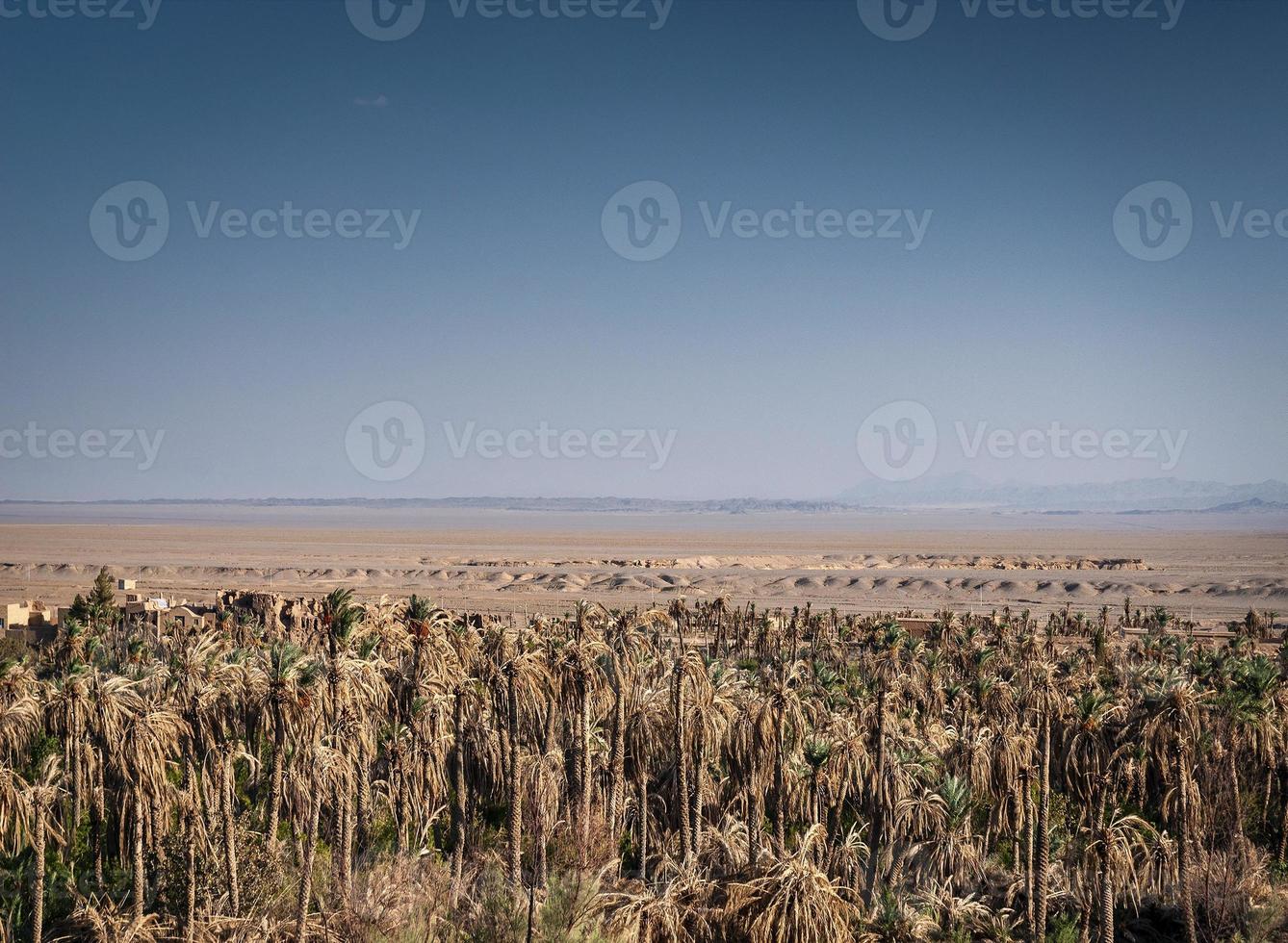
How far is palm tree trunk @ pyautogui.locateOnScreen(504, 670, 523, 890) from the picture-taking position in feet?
76.4

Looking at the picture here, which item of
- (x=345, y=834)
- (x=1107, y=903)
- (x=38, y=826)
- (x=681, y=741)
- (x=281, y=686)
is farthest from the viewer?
(x=681, y=741)

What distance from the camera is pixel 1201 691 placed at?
26875mm

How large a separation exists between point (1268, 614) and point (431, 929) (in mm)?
70400

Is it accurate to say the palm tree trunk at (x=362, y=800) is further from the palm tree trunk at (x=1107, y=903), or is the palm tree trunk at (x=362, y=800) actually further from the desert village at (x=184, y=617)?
the desert village at (x=184, y=617)

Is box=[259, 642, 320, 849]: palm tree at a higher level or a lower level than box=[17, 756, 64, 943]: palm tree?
higher

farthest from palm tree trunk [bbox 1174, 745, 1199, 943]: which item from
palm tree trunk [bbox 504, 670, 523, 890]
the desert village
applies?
the desert village

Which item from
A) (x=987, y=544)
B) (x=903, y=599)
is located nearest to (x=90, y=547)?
(x=903, y=599)

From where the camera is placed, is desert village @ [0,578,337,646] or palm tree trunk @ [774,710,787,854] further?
desert village @ [0,578,337,646]

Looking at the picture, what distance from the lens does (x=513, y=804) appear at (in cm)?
2434

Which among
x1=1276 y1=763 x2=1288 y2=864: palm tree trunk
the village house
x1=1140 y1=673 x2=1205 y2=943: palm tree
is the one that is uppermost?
the village house

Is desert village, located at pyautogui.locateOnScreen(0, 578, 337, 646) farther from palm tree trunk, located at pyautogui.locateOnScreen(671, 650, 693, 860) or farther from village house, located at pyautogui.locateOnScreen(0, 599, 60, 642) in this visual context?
palm tree trunk, located at pyautogui.locateOnScreen(671, 650, 693, 860)

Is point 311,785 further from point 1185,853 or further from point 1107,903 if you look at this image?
point 1185,853

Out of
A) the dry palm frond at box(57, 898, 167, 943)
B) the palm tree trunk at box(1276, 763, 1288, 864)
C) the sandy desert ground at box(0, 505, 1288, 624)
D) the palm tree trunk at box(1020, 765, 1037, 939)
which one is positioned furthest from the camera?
the sandy desert ground at box(0, 505, 1288, 624)

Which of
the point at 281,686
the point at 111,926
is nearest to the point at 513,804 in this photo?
the point at 281,686
